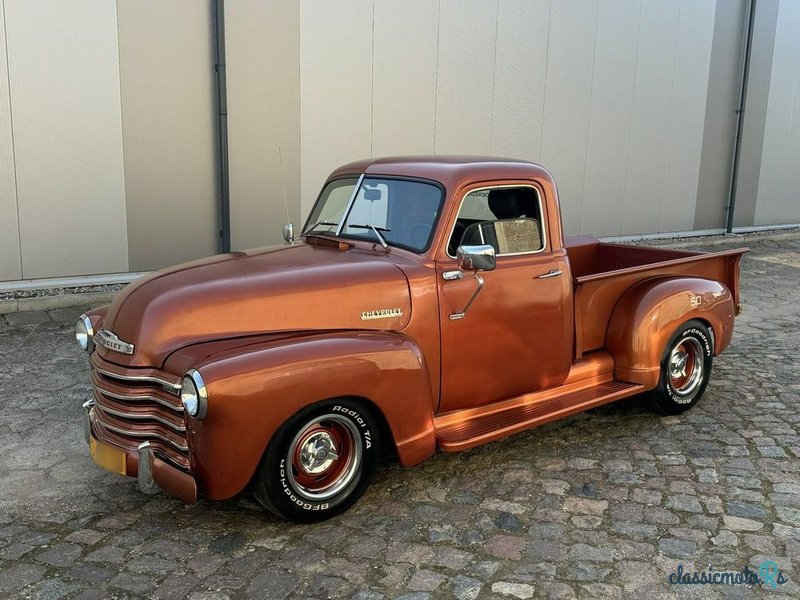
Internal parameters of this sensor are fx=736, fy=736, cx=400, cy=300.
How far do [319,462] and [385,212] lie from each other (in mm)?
1628

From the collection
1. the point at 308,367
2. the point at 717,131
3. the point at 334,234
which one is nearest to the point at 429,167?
the point at 334,234

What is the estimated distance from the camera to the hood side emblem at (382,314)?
12.9 feet

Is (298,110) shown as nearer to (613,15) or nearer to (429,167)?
(429,167)

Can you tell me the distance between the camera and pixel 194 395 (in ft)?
10.7

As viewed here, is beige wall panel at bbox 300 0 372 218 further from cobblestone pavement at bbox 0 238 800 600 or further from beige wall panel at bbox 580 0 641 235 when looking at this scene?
cobblestone pavement at bbox 0 238 800 600

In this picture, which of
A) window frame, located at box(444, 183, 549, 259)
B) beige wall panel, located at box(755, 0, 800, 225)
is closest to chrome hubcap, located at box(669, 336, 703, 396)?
window frame, located at box(444, 183, 549, 259)

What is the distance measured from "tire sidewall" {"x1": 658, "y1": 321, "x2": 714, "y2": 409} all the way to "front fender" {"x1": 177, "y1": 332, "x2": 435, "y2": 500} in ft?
7.37

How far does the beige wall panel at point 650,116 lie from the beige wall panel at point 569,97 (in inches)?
50.0

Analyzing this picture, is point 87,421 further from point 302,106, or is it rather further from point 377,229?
point 302,106

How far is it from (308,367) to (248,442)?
17.3 inches

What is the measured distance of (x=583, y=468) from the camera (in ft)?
14.7

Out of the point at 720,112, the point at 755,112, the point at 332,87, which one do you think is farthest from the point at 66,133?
the point at 755,112

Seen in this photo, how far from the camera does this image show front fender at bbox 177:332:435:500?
3.33 m

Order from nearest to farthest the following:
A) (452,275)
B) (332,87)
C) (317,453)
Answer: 1. (317,453)
2. (452,275)
3. (332,87)
